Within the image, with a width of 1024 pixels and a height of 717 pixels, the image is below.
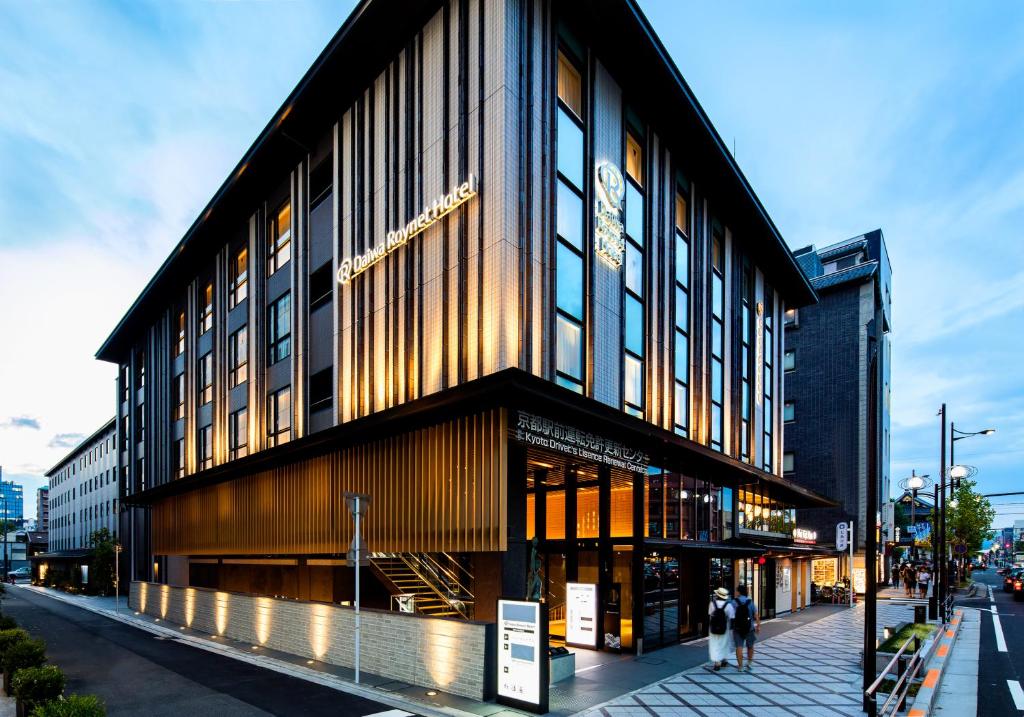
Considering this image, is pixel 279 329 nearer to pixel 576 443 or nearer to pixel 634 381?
pixel 634 381

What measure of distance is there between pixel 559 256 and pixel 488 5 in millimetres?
6019

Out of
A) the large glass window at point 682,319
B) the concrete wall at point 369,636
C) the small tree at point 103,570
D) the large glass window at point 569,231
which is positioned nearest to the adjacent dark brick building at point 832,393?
the large glass window at point 682,319

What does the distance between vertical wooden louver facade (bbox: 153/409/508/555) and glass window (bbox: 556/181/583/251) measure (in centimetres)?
548

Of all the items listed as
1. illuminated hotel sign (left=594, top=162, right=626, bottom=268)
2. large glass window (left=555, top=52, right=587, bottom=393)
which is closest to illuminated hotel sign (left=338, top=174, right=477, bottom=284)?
large glass window (left=555, top=52, right=587, bottom=393)

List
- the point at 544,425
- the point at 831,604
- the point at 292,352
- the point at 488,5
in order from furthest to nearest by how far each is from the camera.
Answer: the point at 831,604 < the point at 292,352 < the point at 488,5 < the point at 544,425

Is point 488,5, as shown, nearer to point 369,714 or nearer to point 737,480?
point 369,714

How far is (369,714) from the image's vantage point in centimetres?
1137

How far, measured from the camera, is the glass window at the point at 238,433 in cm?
2627

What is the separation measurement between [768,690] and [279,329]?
19.6 metres

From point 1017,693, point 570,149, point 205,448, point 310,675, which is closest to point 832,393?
point 1017,693

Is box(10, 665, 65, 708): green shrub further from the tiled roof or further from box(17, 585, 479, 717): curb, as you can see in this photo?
the tiled roof

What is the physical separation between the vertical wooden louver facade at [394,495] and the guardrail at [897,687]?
647 centimetres

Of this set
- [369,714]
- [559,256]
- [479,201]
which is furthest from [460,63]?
[369,714]

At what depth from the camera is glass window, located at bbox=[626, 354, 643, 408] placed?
750 inches
